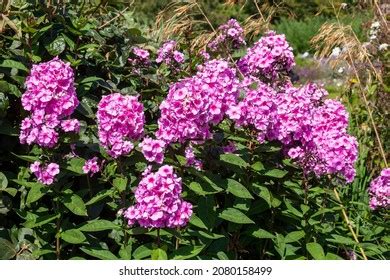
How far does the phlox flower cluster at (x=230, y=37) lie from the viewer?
4016 millimetres

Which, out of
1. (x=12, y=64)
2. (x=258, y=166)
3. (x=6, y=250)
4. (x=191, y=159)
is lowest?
(x=6, y=250)

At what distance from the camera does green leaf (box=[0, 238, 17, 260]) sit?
2992 millimetres

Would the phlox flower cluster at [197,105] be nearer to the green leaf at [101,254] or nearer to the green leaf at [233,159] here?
the green leaf at [233,159]

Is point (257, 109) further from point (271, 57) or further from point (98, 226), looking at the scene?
point (98, 226)

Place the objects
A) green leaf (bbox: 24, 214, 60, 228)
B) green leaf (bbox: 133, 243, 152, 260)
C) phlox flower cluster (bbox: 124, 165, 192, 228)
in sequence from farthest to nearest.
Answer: green leaf (bbox: 24, 214, 60, 228) < green leaf (bbox: 133, 243, 152, 260) < phlox flower cluster (bbox: 124, 165, 192, 228)

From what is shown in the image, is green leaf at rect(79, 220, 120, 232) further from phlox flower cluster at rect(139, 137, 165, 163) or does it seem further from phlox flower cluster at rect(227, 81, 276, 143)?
phlox flower cluster at rect(227, 81, 276, 143)

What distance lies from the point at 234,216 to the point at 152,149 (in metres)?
0.51

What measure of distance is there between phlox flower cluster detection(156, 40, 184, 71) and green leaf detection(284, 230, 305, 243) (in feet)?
4.02

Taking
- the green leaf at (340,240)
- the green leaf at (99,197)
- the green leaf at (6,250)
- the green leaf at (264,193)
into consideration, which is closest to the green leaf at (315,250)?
the green leaf at (340,240)

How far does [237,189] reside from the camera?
10.1ft

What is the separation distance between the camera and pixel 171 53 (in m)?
3.90

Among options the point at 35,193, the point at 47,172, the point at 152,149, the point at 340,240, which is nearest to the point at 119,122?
the point at 152,149

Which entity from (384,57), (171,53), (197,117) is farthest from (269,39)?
(384,57)

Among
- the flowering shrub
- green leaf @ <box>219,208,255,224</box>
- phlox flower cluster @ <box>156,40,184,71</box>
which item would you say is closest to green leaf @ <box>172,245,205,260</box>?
the flowering shrub
